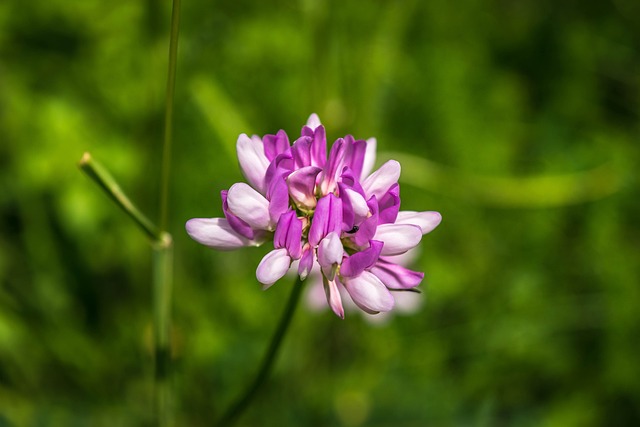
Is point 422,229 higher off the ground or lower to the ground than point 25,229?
lower

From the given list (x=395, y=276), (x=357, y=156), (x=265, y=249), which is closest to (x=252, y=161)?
(x=357, y=156)

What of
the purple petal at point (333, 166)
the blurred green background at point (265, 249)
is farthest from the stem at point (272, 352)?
the blurred green background at point (265, 249)

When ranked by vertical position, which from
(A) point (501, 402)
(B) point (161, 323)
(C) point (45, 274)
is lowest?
(B) point (161, 323)

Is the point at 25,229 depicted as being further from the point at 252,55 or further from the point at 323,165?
the point at 323,165

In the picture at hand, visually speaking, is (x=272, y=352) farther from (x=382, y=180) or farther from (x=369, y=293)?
(x=382, y=180)

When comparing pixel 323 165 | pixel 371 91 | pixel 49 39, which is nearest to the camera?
pixel 323 165

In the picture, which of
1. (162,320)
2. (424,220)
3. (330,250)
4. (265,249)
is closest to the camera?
(330,250)

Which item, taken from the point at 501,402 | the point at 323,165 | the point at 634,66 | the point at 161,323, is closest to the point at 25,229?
the point at 161,323
